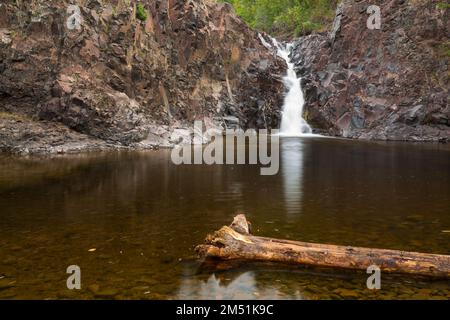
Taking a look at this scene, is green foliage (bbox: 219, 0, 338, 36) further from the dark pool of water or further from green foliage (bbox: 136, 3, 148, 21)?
the dark pool of water

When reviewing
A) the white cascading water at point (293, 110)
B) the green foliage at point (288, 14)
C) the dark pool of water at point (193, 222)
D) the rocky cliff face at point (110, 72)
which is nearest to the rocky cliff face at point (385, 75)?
the white cascading water at point (293, 110)

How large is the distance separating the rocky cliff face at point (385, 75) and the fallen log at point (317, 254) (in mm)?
39328

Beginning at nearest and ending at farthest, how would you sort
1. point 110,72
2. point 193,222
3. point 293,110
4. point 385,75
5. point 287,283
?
point 287,283, point 193,222, point 110,72, point 385,75, point 293,110

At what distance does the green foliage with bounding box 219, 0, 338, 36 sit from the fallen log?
6444cm

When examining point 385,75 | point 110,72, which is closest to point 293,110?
point 385,75

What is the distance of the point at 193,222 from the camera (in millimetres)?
11555

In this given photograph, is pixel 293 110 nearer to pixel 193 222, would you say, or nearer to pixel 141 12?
pixel 141 12

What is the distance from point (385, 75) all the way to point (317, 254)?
151 feet

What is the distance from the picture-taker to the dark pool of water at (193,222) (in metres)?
7.29

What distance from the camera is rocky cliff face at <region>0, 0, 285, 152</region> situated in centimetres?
3366

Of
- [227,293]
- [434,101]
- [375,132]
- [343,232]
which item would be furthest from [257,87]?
[227,293]

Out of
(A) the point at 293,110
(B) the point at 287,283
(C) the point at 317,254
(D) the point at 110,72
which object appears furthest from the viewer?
(A) the point at 293,110

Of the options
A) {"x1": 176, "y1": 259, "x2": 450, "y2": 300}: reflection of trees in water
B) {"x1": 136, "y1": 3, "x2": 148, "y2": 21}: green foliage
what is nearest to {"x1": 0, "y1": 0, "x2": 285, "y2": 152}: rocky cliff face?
{"x1": 136, "y1": 3, "x2": 148, "y2": 21}: green foliage

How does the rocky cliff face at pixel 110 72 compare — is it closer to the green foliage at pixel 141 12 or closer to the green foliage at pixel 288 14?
the green foliage at pixel 141 12
